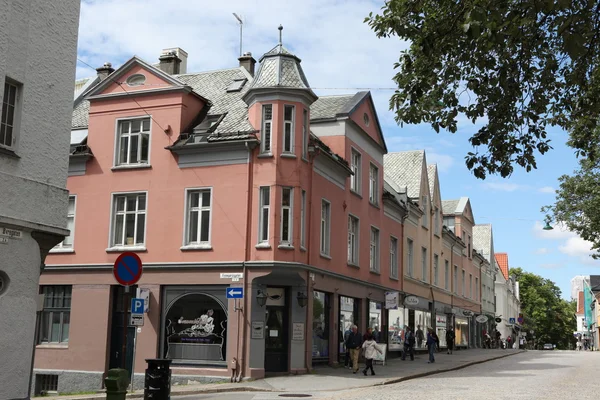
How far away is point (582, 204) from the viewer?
107ft

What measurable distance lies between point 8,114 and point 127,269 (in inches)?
147

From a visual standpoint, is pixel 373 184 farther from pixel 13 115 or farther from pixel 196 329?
pixel 13 115

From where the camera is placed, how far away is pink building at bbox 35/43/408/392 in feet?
76.6

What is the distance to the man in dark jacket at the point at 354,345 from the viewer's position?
25.0m

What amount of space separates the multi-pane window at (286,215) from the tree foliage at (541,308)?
84.8 meters

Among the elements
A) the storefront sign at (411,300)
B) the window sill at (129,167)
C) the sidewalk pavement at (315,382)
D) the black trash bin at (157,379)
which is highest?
the window sill at (129,167)

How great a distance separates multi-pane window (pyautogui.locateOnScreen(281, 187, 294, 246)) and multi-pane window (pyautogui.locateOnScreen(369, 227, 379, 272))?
374 inches

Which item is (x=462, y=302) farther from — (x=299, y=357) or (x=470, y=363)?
(x=299, y=357)

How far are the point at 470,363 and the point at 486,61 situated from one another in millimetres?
24894

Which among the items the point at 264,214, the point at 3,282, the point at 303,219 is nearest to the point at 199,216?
the point at 264,214

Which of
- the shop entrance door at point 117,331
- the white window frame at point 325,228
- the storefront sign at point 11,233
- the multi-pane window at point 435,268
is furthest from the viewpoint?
the multi-pane window at point 435,268

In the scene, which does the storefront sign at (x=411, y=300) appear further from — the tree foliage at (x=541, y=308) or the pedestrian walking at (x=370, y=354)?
the tree foliage at (x=541, y=308)

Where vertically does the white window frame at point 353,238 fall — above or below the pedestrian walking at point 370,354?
above

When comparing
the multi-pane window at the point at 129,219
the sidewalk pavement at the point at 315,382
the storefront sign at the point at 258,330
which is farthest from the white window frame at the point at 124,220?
the sidewalk pavement at the point at 315,382
